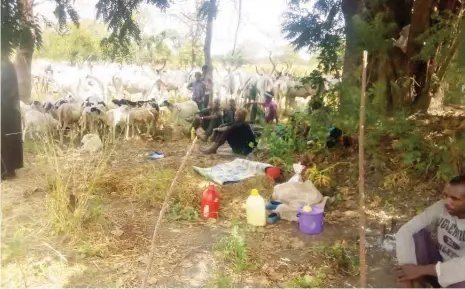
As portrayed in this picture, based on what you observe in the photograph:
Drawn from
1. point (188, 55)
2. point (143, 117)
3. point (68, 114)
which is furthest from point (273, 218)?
point (188, 55)

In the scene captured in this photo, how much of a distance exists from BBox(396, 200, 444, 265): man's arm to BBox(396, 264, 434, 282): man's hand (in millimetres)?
55

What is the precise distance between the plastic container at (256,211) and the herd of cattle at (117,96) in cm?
206

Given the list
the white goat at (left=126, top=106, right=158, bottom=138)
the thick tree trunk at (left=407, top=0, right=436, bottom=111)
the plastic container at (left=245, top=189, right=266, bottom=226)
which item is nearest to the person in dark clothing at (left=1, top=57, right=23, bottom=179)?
the white goat at (left=126, top=106, right=158, bottom=138)

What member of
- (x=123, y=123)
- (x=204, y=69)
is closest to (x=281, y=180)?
(x=123, y=123)

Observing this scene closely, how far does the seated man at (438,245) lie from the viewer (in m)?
2.40

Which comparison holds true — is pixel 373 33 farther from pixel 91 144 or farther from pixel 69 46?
pixel 69 46

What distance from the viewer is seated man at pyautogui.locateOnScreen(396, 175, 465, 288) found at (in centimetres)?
240

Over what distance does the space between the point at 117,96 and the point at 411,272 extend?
1168 cm

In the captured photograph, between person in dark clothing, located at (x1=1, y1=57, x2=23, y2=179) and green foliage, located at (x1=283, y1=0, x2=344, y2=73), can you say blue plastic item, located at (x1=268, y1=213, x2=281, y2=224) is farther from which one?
person in dark clothing, located at (x1=1, y1=57, x2=23, y2=179)

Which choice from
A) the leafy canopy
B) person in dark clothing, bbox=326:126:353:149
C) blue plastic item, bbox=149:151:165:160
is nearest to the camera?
the leafy canopy

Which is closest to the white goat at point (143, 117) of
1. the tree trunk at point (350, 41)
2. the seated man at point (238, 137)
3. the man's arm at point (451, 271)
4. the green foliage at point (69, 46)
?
the seated man at point (238, 137)

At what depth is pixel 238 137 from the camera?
6.93 metres

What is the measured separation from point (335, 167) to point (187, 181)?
199 centimetres

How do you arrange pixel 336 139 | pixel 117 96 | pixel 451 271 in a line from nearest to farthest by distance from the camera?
pixel 451 271, pixel 336 139, pixel 117 96
